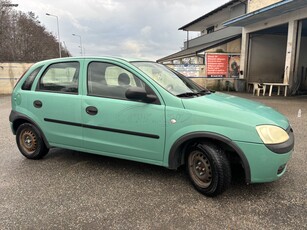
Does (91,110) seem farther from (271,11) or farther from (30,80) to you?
(271,11)

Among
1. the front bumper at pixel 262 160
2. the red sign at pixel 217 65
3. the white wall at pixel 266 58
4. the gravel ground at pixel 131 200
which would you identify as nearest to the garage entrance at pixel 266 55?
the white wall at pixel 266 58

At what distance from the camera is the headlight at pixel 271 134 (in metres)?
2.79

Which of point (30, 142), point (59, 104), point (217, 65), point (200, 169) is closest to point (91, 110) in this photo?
point (59, 104)

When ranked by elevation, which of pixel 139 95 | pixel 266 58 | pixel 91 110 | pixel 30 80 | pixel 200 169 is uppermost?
pixel 266 58

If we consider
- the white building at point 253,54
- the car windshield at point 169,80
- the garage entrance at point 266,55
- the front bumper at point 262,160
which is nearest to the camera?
the front bumper at point 262,160

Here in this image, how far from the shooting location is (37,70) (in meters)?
4.28

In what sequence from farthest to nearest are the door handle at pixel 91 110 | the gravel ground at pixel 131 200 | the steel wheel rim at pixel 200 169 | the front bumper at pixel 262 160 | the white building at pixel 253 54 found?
the white building at pixel 253 54, the door handle at pixel 91 110, the steel wheel rim at pixel 200 169, the front bumper at pixel 262 160, the gravel ground at pixel 131 200

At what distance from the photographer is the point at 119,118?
11.3ft

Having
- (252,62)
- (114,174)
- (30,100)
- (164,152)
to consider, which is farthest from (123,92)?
(252,62)

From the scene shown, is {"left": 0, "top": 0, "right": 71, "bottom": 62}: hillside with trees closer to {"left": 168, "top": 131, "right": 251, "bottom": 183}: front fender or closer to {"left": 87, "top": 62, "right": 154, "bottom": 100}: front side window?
{"left": 87, "top": 62, "right": 154, "bottom": 100}: front side window

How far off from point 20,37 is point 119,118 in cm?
3413

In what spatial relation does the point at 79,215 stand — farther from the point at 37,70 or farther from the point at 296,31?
the point at 296,31

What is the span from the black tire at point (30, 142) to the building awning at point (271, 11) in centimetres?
1175

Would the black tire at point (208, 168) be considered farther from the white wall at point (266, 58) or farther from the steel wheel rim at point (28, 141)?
the white wall at point (266, 58)
